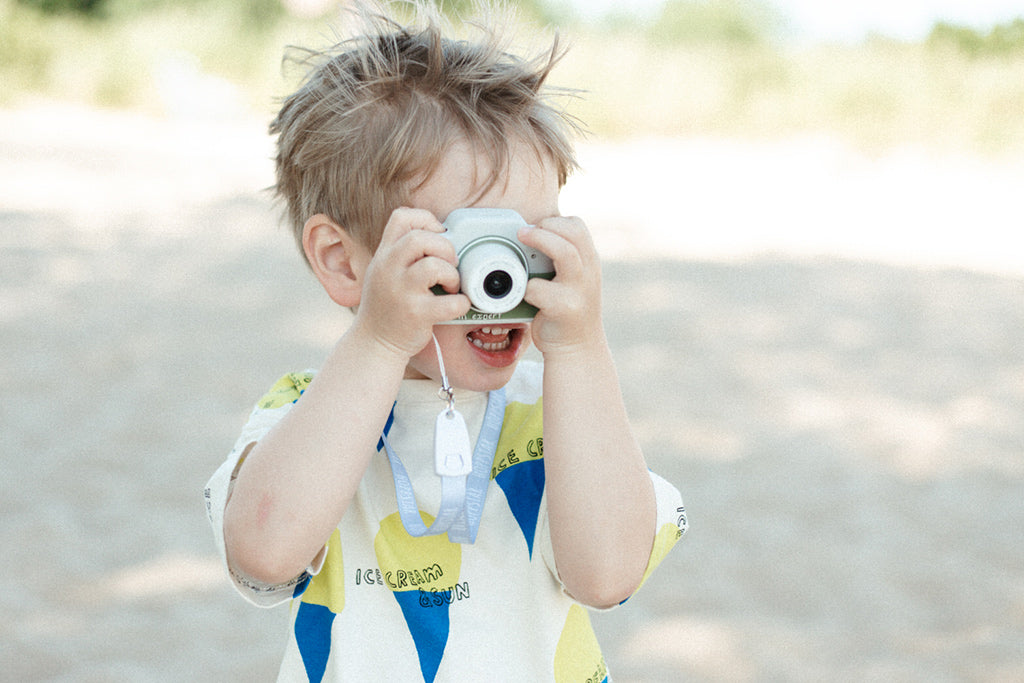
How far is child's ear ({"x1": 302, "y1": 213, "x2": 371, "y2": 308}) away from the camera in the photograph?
1375mm

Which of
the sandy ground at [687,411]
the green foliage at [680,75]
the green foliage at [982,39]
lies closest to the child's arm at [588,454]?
the sandy ground at [687,411]

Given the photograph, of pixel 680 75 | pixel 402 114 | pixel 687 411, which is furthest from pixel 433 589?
pixel 680 75

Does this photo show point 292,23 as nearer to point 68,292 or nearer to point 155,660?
point 68,292

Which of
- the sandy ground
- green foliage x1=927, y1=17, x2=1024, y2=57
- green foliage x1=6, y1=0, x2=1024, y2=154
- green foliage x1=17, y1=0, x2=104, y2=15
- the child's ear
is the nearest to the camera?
the child's ear

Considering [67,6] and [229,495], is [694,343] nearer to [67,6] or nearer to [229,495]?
[229,495]

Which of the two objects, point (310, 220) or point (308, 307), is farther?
point (308, 307)

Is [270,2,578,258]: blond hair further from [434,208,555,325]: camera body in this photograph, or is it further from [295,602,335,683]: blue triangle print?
[295,602,335,683]: blue triangle print

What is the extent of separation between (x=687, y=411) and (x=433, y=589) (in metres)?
3.12

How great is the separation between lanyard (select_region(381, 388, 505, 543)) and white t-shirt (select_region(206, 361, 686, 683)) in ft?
0.09

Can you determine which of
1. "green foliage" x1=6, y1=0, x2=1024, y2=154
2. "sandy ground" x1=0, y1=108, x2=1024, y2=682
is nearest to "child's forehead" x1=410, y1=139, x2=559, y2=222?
"sandy ground" x1=0, y1=108, x2=1024, y2=682

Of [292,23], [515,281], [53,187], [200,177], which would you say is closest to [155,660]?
Answer: [515,281]

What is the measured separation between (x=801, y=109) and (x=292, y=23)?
23.6ft

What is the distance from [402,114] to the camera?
1326mm

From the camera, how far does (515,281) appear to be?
1112mm
